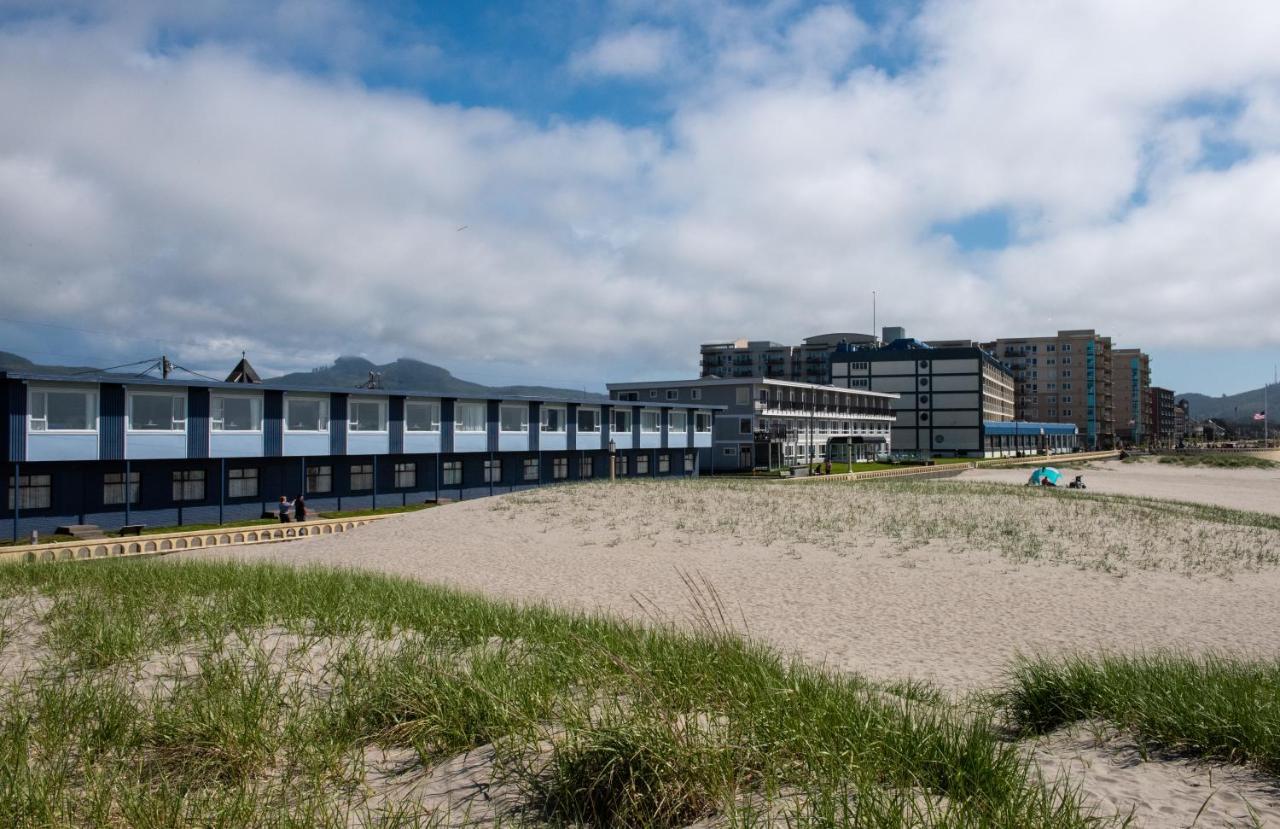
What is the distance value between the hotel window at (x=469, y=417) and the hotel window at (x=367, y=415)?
4629mm

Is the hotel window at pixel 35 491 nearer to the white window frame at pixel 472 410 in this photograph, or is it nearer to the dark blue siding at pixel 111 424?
the dark blue siding at pixel 111 424

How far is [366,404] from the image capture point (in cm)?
4228

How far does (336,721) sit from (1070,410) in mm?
182291

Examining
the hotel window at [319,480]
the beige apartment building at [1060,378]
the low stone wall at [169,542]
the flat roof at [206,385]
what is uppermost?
the beige apartment building at [1060,378]

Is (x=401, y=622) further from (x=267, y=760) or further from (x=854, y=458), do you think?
(x=854, y=458)

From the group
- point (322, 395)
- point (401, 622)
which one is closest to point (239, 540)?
point (322, 395)

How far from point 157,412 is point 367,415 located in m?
10.3

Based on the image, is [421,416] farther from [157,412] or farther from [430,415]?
[157,412]

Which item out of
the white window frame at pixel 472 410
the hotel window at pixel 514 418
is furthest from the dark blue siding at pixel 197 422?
the hotel window at pixel 514 418

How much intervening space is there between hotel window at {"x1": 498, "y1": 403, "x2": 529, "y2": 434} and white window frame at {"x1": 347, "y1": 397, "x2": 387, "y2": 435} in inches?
309

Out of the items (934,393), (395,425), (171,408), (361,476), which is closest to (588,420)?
(395,425)

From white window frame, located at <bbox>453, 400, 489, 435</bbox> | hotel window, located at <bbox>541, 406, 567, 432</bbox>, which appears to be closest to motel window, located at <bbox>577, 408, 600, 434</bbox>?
hotel window, located at <bbox>541, 406, 567, 432</bbox>

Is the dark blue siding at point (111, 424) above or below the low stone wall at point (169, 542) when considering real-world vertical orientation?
above

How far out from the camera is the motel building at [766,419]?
76.6 m
